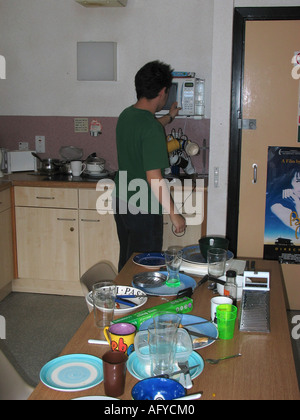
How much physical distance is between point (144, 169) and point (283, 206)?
4.79ft

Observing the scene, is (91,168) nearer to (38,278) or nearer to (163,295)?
(38,278)

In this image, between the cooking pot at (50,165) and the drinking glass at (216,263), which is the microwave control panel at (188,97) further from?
the drinking glass at (216,263)

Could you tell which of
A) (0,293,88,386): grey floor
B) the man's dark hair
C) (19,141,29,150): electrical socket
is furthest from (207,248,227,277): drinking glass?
(19,141,29,150): electrical socket

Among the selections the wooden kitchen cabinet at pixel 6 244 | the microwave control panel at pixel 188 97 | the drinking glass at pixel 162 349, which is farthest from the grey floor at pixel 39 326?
the microwave control panel at pixel 188 97

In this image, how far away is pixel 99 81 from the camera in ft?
13.6

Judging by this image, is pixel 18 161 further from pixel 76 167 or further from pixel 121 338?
pixel 121 338

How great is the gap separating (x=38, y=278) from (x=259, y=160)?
199 centimetres

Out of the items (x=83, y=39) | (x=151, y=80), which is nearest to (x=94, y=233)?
(x=151, y=80)

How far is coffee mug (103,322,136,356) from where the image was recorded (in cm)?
139

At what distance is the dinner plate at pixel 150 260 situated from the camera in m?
2.16

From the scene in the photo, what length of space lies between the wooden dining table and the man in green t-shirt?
927 mm

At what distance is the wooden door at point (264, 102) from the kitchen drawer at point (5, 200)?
1810mm

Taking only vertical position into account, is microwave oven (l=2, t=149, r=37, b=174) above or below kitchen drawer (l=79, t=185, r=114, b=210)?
above

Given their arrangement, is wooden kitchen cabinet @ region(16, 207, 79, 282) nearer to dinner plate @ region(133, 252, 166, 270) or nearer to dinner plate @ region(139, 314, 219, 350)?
dinner plate @ region(133, 252, 166, 270)
